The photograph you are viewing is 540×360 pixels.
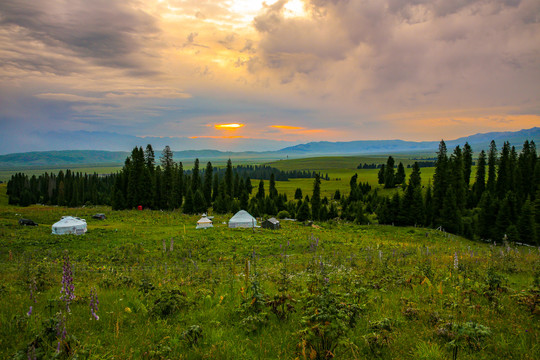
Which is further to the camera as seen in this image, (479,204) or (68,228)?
(479,204)

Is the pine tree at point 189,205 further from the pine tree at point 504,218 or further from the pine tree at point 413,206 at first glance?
the pine tree at point 504,218

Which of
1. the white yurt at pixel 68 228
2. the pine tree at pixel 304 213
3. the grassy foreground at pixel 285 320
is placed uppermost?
the grassy foreground at pixel 285 320

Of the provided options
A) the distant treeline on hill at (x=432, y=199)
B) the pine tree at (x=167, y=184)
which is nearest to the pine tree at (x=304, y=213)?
the distant treeline on hill at (x=432, y=199)

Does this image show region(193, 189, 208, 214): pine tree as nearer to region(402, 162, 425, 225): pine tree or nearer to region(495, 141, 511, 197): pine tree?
region(402, 162, 425, 225): pine tree

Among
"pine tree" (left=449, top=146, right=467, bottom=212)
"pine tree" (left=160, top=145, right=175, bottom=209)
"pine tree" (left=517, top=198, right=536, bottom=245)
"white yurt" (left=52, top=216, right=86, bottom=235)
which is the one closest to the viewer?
"white yurt" (left=52, top=216, right=86, bottom=235)

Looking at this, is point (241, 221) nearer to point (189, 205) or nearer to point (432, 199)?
point (189, 205)

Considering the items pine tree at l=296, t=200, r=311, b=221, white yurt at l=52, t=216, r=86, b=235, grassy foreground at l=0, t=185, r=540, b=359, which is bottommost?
pine tree at l=296, t=200, r=311, b=221

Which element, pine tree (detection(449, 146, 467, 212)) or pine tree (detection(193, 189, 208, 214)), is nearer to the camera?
pine tree (detection(449, 146, 467, 212))

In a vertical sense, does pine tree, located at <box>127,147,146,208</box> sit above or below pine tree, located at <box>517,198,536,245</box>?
above

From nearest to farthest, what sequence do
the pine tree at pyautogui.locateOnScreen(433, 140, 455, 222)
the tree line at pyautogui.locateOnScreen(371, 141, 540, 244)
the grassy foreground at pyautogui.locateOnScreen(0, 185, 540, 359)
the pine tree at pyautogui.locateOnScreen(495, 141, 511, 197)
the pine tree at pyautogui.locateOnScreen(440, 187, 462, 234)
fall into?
1. the grassy foreground at pyautogui.locateOnScreen(0, 185, 540, 359)
2. the tree line at pyautogui.locateOnScreen(371, 141, 540, 244)
3. the pine tree at pyautogui.locateOnScreen(440, 187, 462, 234)
4. the pine tree at pyautogui.locateOnScreen(433, 140, 455, 222)
5. the pine tree at pyautogui.locateOnScreen(495, 141, 511, 197)

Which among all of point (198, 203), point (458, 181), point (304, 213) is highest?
point (458, 181)

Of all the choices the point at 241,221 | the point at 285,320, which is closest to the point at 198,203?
the point at 241,221

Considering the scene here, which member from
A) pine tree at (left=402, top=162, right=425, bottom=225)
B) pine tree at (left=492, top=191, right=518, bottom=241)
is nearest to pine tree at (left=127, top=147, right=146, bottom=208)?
pine tree at (left=402, top=162, right=425, bottom=225)

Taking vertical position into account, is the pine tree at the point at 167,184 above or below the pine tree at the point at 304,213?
above
